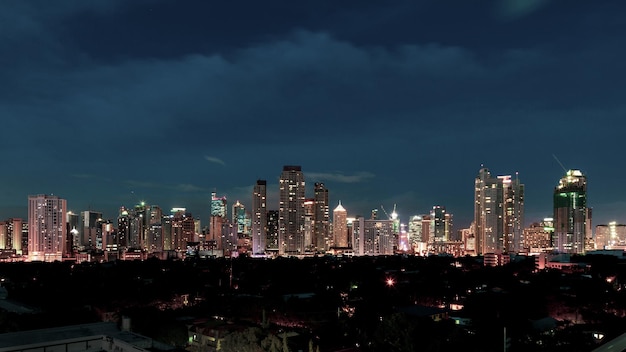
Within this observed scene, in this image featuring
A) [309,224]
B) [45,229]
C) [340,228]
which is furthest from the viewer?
[340,228]

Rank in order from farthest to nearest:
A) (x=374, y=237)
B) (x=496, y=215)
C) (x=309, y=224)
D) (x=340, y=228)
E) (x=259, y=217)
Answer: (x=340, y=228) → (x=374, y=237) → (x=259, y=217) → (x=309, y=224) → (x=496, y=215)

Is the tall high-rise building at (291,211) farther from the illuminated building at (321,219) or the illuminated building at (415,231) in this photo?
the illuminated building at (415,231)

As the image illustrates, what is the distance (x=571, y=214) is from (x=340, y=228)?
26.4 metres

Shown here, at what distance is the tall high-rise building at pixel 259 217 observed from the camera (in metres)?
59.3

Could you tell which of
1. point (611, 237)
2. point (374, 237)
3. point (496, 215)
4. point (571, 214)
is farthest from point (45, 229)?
point (611, 237)

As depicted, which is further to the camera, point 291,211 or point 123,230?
point 123,230

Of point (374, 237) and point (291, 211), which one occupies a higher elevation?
point (291, 211)

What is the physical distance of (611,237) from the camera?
235 ft

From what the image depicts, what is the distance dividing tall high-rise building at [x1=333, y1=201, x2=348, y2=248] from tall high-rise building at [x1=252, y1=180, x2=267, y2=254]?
37.6ft

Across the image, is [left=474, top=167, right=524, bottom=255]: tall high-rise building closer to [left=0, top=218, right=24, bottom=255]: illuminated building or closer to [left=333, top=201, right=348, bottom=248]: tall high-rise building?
[left=333, top=201, right=348, bottom=248]: tall high-rise building

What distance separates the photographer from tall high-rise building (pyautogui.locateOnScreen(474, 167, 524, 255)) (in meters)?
54.6

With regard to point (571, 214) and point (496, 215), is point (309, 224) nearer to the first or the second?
point (496, 215)

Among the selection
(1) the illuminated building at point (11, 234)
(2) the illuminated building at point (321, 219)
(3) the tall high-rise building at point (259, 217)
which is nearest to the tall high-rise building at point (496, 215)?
(2) the illuminated building at point (321, 219)

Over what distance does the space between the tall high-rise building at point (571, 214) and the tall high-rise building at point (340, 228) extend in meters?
24.1
